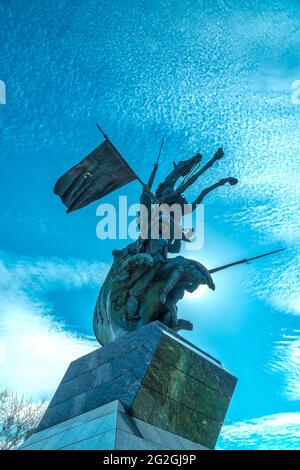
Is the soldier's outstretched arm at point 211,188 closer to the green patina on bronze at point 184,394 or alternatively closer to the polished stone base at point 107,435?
the green patina on bronze at point 184,394

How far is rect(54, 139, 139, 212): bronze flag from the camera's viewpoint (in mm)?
9102

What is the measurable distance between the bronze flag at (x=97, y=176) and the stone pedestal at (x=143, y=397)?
14.3 feet

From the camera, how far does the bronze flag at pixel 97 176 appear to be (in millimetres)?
9102

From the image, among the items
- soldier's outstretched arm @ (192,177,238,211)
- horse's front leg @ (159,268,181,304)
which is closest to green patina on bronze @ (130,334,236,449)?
horse's front leg @ (159,268,181,304)

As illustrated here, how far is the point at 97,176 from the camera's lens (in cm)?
921

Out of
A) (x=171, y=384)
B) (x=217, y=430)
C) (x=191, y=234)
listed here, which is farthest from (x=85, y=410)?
(x=191, y=234)

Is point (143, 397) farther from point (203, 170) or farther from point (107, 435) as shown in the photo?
point (203, 170)

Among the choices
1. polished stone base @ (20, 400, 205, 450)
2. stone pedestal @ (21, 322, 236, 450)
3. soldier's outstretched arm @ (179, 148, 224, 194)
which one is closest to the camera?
polished stone base @ (20, 400, 205, 450)

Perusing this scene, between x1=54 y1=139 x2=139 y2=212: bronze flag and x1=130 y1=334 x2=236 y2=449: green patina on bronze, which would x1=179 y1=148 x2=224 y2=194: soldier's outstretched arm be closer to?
x1=54 y1=139 x2=139 y2=212: bronze flag

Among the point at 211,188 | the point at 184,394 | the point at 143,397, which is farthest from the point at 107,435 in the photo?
the point at 211,188

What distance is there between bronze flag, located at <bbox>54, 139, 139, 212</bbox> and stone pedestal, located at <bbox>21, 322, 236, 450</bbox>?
436 centimetres

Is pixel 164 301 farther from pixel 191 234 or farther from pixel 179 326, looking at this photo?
pixel 191 234

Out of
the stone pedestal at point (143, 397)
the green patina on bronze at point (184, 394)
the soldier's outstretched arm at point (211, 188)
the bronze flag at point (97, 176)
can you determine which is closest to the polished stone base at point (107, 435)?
the stone pedestal at point (143, 397)
